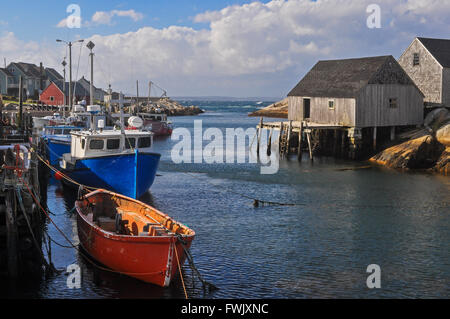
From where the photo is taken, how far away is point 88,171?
1115 inches

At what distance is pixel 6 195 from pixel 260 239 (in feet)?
31.8

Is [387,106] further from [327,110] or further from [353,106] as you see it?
[327,110]

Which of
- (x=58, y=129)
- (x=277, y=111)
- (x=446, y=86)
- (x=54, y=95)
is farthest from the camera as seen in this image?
(x=277, y=111)

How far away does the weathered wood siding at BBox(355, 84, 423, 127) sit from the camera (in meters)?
43.1

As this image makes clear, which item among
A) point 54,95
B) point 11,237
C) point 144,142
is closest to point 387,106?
point 144,142

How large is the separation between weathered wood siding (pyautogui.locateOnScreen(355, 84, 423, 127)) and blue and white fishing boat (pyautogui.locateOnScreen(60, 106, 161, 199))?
2034 centimetres

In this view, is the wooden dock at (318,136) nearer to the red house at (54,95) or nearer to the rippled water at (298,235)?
the rippled water at (298,235)

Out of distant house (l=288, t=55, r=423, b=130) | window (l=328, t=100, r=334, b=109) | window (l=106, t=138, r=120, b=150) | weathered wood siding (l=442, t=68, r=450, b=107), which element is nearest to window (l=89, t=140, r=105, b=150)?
window (l=106, t=138, r=120, b=150)

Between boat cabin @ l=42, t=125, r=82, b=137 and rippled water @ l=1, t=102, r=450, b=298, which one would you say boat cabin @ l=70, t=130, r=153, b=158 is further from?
boat cabin @ l=42, t=125, r=82, b=137

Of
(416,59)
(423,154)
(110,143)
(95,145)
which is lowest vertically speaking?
(423,154)

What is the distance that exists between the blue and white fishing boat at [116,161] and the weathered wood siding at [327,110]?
19.6 metres

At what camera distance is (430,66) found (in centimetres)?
4850

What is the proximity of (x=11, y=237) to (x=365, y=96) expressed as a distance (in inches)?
1279
